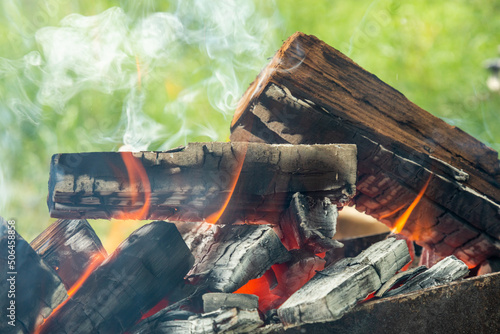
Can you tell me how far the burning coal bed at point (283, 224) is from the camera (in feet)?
5.25

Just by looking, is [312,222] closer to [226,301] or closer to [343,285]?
[343,285]

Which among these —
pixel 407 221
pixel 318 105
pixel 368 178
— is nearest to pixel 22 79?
pixel 318 105

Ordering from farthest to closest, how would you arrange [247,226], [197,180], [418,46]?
[418,46] < [247,226] < [197,180]

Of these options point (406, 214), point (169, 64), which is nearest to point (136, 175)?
point (406, 214)

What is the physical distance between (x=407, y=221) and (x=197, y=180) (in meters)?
1.32

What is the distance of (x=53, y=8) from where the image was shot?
4.31 metres

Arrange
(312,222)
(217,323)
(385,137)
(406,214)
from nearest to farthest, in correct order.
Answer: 1. (217,323)
2. (312,222)
3. (385,137)
4. (406,214)

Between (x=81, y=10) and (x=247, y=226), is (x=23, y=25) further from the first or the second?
(x=247, y=226)

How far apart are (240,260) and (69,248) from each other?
1.03m

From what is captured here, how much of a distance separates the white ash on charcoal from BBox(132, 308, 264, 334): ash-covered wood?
58cm

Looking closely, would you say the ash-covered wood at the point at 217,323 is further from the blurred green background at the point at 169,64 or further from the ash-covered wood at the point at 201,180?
the blurred green background at the point at 169,64

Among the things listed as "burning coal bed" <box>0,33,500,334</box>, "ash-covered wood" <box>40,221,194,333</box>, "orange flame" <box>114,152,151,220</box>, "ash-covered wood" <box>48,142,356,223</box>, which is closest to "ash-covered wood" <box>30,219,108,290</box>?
"burning coal bed" <box>0,33,500,334</box>

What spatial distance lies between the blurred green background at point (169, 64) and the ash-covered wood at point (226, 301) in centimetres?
178

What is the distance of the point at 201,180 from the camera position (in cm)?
178
